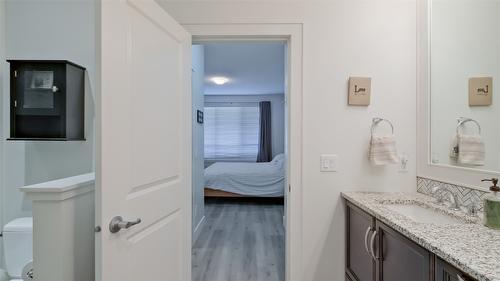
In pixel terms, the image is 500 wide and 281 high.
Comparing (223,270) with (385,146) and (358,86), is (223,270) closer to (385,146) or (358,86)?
(385,146)

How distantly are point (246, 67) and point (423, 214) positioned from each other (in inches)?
161

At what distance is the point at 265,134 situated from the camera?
7.89 metres

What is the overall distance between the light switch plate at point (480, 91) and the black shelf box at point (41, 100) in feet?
7.67

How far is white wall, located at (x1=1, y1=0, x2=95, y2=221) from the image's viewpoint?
6.15ft

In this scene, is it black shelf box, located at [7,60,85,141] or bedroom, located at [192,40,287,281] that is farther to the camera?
bedroom, located at [192,40,287,281]

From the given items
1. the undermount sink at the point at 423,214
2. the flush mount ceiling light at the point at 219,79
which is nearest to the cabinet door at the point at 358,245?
the undermount sink at the point at 423,214

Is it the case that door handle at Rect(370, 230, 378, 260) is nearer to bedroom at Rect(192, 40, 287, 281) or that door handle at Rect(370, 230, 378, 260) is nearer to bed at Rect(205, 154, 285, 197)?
bedroom at Rect(192, 40, 287, 281)

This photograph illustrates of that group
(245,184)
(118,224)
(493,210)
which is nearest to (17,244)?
(118,224)

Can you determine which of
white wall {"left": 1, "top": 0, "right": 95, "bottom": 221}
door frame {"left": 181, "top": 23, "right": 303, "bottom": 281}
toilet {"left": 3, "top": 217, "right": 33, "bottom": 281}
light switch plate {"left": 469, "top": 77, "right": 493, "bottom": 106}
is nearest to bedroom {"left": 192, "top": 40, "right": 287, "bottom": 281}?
door frame {"left": 181, "top": 23, "right": 303, "bottom": 281}

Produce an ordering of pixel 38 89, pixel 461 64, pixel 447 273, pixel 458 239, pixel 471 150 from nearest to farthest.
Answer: pixel 447 273, pixel 458 239, pixel 471 150, pixel 461 64, pixel 38 89

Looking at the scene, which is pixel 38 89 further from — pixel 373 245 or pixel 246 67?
pixel 246 67

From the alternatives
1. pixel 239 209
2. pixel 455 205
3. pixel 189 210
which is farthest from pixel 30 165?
pixel 239 209

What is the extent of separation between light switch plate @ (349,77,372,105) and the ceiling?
4.18ft

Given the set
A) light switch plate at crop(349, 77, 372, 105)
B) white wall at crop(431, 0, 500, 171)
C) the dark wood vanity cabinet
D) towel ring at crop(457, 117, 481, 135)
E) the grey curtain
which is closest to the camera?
the dark wood vanity cabinet
